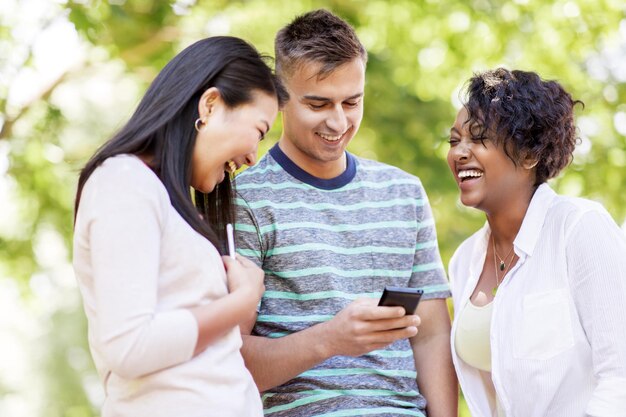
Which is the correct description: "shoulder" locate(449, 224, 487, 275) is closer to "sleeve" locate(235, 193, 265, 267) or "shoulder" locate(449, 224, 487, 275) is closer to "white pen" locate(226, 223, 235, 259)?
"sleeve" locate(235, 193, 265, 267)

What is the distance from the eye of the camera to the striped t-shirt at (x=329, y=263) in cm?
309

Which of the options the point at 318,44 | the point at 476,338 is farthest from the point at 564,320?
the point at 318,44

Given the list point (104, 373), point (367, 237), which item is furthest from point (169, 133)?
point (367, 237)

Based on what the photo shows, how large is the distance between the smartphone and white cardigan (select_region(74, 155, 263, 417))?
0.46 metres

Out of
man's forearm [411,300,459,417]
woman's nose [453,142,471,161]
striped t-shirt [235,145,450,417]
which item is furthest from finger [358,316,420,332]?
woman's nose [453,142,471,161]

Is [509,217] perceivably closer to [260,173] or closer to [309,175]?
[309,175]

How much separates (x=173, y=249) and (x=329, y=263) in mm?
982

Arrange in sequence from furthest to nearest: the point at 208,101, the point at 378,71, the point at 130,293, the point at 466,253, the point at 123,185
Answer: the point at 378,71, the point at 466,253, the point at 208,101, the point at 123,185, the point at 130,293

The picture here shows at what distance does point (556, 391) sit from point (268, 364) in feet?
2.91

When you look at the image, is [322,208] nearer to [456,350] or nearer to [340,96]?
[340,96]

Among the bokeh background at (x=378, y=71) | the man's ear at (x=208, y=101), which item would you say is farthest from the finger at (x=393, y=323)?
the bokeh background at (x=378, y=71)

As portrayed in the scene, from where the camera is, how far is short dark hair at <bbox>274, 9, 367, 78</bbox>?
3316 millimetres

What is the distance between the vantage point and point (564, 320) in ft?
9.78

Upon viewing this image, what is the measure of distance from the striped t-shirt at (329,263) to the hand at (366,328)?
10.6 inches
